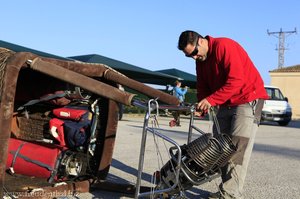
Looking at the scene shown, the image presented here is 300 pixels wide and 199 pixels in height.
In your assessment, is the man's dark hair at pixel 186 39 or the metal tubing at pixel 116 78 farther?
the metal tubing at pixel 116 78

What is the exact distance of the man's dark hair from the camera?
4148 millimetres

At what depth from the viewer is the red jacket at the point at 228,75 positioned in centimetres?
428

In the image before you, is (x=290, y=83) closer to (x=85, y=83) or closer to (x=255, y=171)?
(x=255, y=171)

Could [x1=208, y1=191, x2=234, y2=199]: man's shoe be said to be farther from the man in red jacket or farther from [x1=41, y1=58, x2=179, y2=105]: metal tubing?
[x1=41, y1=58, x2=179, y2=105]: metal tubing

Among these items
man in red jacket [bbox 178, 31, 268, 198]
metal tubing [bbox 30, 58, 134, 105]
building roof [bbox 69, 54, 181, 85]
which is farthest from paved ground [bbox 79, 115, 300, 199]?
building roof [bbox 69, 54, 181, 85]

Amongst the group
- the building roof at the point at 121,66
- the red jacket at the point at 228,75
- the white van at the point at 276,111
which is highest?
the building roof at the point at 121,66

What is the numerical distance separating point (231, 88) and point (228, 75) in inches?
5.4

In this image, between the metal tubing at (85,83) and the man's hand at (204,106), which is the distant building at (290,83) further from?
the metal tubing at (85,83)

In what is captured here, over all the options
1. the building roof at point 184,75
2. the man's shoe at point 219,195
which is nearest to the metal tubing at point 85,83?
the man's shoe at point 219,195

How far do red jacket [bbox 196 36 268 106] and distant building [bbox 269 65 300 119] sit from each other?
142 feet

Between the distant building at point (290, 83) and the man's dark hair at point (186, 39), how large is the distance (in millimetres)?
43846

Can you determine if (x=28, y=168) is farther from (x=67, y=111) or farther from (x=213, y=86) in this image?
(x=213, y=86)

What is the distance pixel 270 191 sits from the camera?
576 centimetres

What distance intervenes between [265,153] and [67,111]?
17.4 ft
